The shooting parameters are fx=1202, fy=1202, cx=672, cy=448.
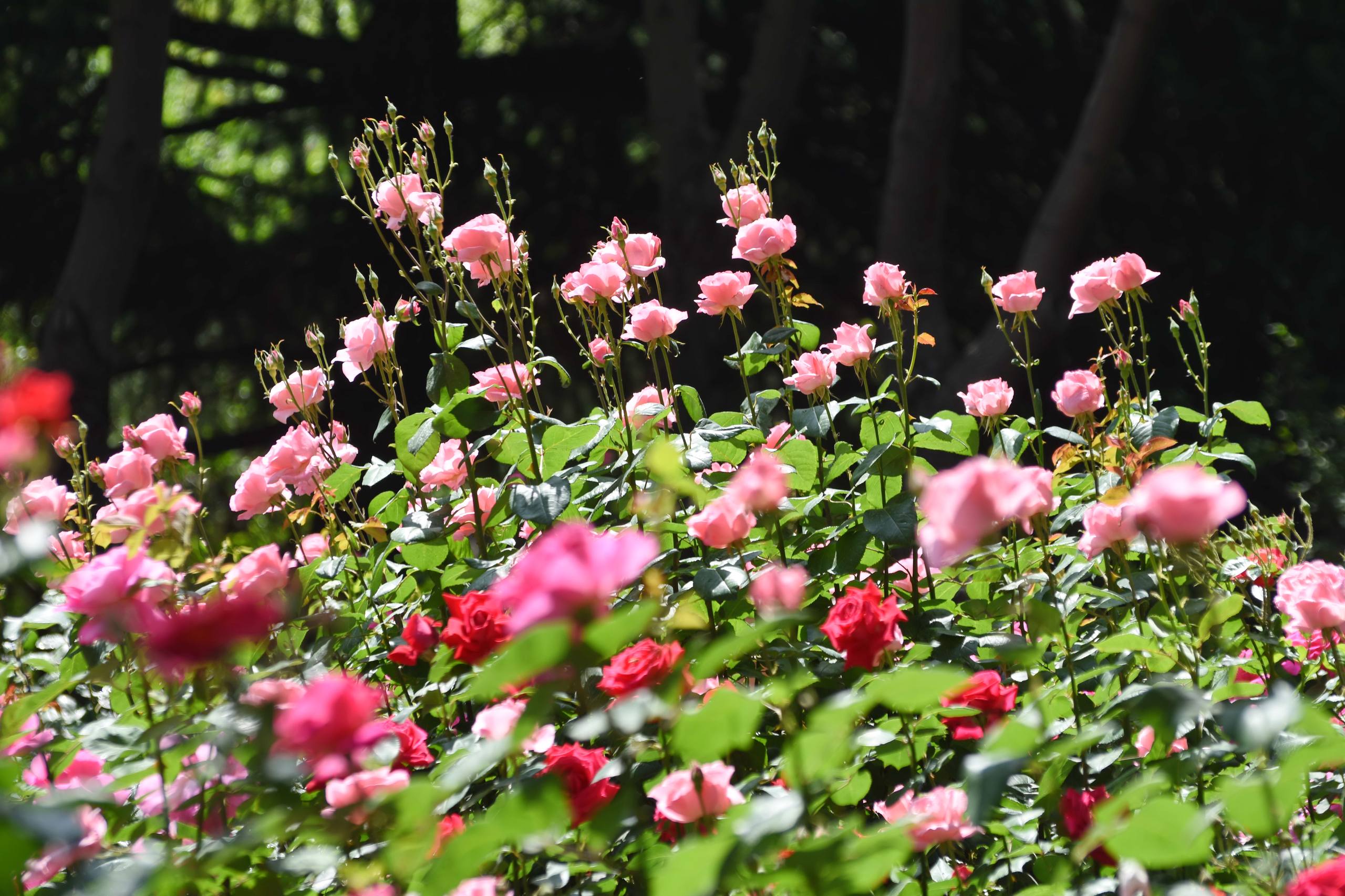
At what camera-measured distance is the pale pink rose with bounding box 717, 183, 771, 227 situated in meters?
1.69

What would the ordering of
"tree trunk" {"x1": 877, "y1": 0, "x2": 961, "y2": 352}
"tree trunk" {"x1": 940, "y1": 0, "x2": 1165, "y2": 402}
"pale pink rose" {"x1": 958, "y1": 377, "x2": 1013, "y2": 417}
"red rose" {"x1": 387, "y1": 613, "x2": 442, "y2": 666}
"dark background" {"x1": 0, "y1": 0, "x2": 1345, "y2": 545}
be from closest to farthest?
"red rose" {"x1": 387, "y1": 613, "x2": 442, "y2": 666}
"pale pink rose" {"x1": 958, "y1": 377, "x2": 1013, "y2": 417}
"tree trunk" {"x1": 940, "y1": 0, "x2": 1165, "y2": 402}
"tree trunk" {"x1": 877, "y1": 0, "x2": 961, "y2": 352}
"dark background" {"x1": 0, "y1": 0, "x2": 1345, "y2": 545}

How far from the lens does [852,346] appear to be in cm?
158

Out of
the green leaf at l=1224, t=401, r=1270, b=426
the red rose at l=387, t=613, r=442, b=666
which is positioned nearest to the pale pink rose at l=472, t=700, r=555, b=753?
the red rose at l=387, t=613, r=442, b=666

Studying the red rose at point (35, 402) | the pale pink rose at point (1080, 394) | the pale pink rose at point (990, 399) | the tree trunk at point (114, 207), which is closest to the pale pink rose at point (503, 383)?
the pale pink rose at point (990, 399)

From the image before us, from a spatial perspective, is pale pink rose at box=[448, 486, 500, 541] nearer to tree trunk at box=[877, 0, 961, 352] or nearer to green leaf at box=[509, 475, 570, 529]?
green leaf at box=[509, 475, 570, 529]

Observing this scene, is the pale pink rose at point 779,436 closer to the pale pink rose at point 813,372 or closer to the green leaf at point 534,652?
the pale pink rose at point 813,372

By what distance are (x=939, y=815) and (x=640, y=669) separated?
0.86ft

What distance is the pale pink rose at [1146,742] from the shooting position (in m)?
1.22

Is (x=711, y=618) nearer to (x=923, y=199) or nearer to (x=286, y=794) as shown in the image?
(x=286, y=794)

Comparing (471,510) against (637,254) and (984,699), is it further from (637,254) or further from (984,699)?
(984,699)

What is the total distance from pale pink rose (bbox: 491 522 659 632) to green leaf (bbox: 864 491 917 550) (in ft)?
2.57

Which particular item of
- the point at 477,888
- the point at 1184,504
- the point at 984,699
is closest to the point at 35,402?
the point at 477,888

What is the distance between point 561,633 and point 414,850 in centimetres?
23

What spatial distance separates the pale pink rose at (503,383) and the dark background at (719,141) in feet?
13.7
